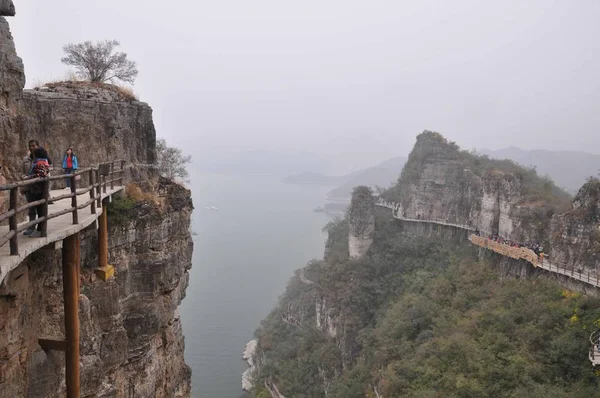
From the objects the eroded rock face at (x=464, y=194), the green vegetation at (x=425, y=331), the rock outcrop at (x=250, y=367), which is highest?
the eroded rock face at (x=464, y=194)

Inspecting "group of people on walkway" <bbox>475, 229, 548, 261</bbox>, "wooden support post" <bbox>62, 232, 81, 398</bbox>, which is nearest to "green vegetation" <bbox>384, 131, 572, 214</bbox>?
"group of people on walkway" <bbox>475, 229, 548, 261</bbox>

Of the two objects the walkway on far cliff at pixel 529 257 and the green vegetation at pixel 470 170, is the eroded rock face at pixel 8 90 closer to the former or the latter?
the walkway on far cliff at pixel 529 257

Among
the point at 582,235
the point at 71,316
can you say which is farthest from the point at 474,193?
the point at 71,316

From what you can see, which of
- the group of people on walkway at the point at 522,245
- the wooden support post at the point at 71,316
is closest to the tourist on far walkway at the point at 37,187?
the wooden support post at the point at 71,316

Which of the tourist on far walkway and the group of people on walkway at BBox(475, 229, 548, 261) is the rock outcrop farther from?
the tourist on far walkway

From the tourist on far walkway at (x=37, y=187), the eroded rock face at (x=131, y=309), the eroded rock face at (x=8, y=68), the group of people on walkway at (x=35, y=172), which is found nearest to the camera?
the eroded rock face at (x=8, y=68)

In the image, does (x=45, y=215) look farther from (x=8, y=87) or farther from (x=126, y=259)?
(x=126, y=259)
